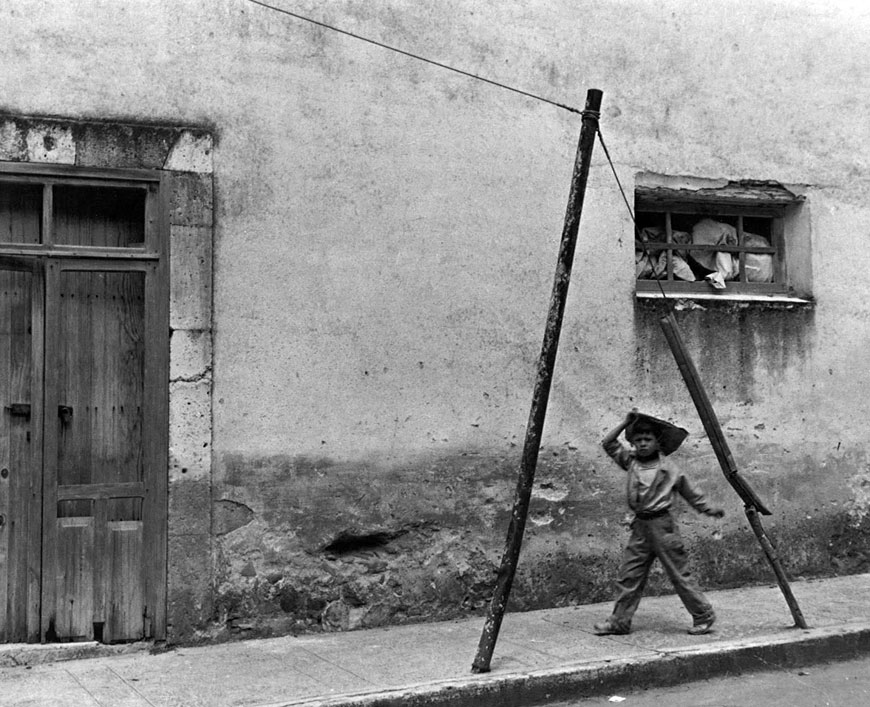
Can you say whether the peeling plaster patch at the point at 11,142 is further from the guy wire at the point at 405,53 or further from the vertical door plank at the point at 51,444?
the guy wire at the point at 405,53

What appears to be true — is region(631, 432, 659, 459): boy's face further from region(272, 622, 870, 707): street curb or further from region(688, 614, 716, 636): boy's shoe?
region(272, 622, 870, 707): street curb

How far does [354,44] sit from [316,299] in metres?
1.71

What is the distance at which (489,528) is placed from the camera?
7.22 meters

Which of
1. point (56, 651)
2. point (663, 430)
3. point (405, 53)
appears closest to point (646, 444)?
point (663, 430)

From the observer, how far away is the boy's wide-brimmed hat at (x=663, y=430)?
6473mm

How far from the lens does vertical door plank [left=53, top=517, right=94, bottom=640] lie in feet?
20.5

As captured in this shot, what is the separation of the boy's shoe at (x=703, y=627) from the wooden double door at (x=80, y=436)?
3242 mm

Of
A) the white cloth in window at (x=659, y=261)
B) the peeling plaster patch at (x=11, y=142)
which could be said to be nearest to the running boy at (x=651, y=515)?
the white cloth in window at (x=659, y=261)

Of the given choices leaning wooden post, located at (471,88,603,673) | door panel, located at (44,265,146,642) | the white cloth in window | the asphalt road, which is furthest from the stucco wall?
the asphalt road

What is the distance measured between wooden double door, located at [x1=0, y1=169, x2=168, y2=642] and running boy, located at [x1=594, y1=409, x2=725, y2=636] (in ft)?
9.25

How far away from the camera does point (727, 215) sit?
824cm

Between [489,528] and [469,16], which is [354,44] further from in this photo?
[489,528]

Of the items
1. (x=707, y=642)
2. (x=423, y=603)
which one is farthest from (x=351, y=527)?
(x=707, y=642)

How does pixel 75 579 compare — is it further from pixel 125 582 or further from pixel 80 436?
pixel 80 436
